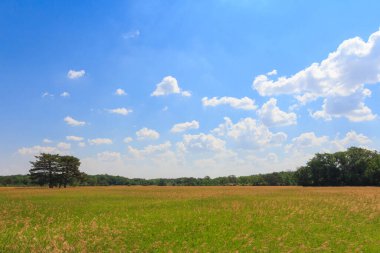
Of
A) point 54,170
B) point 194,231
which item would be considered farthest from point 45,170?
point 194,231

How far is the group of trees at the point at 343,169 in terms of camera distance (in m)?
95.8

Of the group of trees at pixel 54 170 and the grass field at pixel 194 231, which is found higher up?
the group of trees at pixel 54 170

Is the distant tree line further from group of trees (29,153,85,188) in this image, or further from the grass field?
Answer: the grass field

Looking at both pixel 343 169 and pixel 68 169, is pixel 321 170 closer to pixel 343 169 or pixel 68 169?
pixel 343 169

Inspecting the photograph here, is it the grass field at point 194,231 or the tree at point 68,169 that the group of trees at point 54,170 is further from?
the grass field at point 194,231

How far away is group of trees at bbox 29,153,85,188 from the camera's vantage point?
86.6 metres

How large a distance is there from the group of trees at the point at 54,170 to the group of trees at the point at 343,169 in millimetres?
70654

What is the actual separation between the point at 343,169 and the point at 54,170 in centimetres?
8495

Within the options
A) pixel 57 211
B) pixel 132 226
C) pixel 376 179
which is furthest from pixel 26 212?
pixel 376 179

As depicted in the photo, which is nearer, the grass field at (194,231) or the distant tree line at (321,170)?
the grass field at (194,231)

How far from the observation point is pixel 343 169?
102500 millimetres

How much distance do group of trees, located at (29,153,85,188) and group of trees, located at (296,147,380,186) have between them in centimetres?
7065

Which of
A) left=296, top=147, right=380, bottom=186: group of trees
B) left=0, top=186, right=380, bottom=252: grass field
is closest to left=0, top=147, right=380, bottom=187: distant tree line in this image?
left=296, top=147, right=380, bottom=186: group of trees

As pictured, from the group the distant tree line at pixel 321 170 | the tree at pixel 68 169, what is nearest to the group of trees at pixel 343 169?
the distant tree line at pixel 321 170
